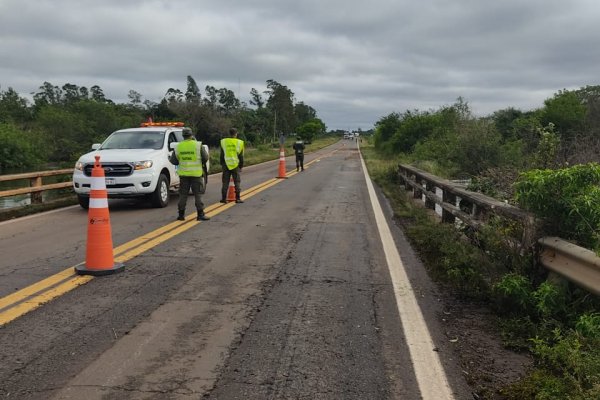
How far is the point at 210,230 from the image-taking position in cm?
946

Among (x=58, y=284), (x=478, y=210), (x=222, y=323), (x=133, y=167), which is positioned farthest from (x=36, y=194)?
(x=478, y=210)

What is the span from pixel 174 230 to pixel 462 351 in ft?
20.1

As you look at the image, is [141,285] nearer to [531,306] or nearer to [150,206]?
[531,306]

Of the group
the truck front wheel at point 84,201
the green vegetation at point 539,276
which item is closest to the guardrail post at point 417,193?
the green vegetation at point 539,276

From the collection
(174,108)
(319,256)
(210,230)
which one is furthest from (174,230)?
(174,108)

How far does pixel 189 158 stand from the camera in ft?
34.6

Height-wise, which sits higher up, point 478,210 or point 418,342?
point 478,210

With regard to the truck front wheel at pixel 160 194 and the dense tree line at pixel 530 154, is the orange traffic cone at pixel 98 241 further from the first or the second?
the truck front wheel at pixel 160 194

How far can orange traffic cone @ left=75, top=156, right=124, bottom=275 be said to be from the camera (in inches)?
Answer: 247

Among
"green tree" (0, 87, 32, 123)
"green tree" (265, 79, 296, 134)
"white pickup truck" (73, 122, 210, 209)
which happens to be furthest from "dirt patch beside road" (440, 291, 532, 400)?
"green tree" (265, 79, 296, 134)

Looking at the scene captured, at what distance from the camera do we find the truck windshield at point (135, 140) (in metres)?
13.1

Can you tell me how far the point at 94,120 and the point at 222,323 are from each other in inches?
3053

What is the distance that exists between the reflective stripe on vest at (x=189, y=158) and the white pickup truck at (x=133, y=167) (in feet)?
3.73

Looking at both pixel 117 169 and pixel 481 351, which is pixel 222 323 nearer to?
pixel 481 351
